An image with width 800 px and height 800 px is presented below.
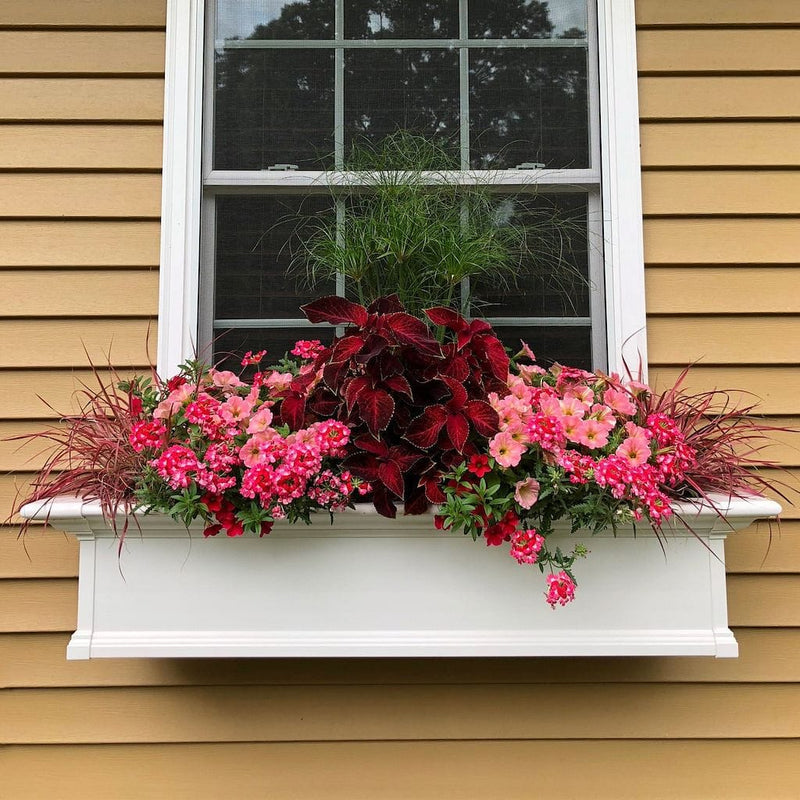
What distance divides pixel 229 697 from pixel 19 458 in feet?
2.31

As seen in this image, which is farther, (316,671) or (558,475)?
(316,671)

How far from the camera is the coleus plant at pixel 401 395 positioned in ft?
4.03

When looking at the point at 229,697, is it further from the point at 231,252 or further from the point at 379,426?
the point at 231,252

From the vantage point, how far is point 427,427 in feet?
4.06

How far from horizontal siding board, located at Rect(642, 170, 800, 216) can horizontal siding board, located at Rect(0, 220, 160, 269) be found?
3.78 feet

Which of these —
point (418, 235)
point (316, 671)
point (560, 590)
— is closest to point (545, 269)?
point (418, 235)

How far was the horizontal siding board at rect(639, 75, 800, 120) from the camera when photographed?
5.44 ft

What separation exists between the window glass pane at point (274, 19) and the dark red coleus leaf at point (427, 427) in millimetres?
1020

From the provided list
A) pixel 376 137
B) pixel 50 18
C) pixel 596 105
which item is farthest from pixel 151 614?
pixel 596 105

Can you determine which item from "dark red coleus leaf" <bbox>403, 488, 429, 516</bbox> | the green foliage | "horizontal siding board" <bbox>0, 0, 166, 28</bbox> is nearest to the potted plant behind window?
"dark red coleus leaf" <bbox>403, 488, 429, 516</bbox>

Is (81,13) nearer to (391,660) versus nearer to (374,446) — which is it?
(374,446)

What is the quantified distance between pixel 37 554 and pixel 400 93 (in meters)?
1.33

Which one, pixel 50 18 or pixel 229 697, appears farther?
pixel 50 18

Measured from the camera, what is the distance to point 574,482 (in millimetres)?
1220
